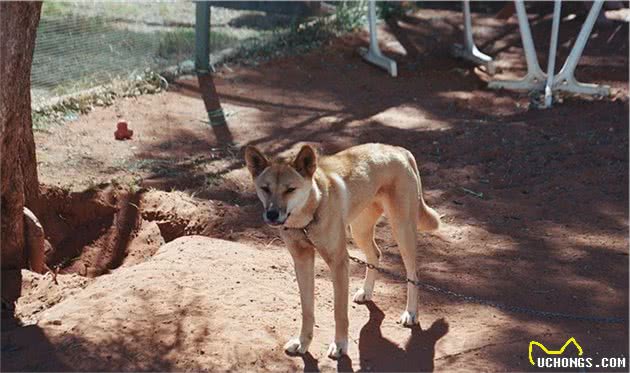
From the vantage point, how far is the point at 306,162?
498cm

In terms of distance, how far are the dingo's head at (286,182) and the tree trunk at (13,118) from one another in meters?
1.76

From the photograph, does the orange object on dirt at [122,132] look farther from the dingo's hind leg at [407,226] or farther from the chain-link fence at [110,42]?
the dingo's hind leg at [407,226]

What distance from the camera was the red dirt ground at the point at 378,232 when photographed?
5.30 m

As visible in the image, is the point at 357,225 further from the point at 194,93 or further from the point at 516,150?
the point at 194,93

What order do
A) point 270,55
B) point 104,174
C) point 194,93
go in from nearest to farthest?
point 104,174
point 194,93
point 270,55

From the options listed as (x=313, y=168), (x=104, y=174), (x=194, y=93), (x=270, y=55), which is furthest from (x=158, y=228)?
(x=270, y=55)

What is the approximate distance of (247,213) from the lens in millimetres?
7336

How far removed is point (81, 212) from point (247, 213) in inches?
51.7

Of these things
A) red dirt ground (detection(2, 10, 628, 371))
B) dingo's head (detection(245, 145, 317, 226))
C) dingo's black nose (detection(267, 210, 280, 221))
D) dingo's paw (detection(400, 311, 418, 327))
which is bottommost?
dingo's paw (detection(400, 311, 418, 327))

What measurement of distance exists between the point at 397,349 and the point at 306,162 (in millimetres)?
1313

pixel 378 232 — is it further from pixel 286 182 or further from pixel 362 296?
pixel 286 182

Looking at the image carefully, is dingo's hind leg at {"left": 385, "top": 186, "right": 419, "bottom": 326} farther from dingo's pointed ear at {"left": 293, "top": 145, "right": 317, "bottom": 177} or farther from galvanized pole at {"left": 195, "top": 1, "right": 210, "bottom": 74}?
galvanized pole at {"left": 195, "top": 1, "right": 210, "bottom": 74}

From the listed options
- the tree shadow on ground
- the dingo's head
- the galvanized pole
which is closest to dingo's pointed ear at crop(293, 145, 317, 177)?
the dingo's head

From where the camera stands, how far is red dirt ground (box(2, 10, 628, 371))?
530cm
